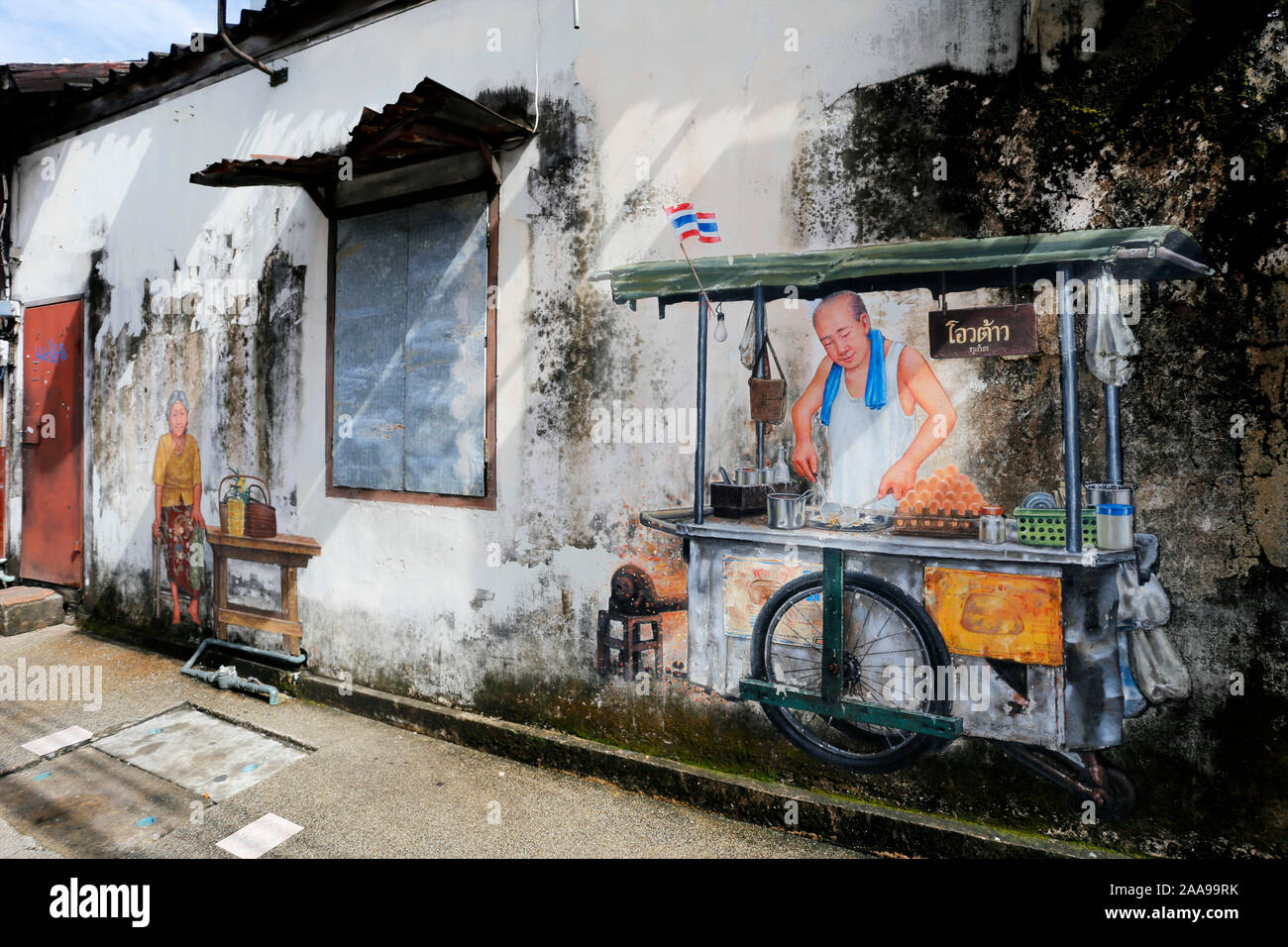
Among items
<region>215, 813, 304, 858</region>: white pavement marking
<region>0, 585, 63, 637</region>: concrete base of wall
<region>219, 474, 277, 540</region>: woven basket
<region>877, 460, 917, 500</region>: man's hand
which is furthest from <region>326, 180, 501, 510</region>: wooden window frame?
<region>0, 585, 63, 637</region>: concrete base of wall

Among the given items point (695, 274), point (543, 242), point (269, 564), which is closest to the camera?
point (695, 274)

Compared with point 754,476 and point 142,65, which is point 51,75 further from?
point 754,476

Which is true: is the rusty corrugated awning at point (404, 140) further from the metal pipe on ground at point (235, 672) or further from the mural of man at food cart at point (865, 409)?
the metal pipe on ground at point (235, 672)

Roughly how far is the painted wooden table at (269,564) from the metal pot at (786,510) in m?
3.71

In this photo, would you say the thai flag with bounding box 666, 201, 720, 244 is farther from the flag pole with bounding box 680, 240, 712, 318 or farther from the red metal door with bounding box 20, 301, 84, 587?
the red metal door with bounding box 20, 301, 84, 587

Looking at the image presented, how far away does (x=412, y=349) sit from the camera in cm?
496

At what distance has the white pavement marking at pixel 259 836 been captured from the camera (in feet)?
11.3

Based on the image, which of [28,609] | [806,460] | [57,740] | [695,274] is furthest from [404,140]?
[28,609]

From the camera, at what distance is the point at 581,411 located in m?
4.33

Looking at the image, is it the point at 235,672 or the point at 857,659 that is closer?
the point at 857,659

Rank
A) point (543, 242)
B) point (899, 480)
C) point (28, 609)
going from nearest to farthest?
1. point (899, 480)
2. point (543, 242)
3. point (28, 609)

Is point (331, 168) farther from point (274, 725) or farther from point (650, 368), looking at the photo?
point (274, 725)

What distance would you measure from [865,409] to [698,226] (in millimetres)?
1413

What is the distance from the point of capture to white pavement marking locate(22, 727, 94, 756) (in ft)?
14.9
